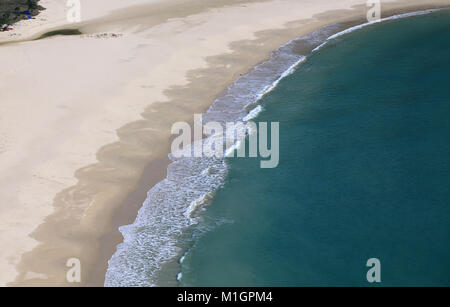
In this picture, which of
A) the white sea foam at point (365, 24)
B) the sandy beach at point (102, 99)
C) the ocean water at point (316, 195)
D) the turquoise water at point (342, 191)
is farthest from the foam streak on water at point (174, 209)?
the white sea foam at point (365, 24)

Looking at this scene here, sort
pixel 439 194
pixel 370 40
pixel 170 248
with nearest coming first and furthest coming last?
pixel 170 248
pixel 439 194
pixel 370 40

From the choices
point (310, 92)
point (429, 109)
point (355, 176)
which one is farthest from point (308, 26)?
point (355, 176)

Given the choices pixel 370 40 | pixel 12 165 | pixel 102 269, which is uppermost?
pixel 370 40

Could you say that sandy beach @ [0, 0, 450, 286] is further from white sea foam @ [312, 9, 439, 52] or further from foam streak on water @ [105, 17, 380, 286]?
white sea foam @ [312, 9, 439, 52]

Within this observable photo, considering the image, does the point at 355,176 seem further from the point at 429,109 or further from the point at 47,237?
the point at 47,237

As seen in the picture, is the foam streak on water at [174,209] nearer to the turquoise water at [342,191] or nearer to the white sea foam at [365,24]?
the turquoise water at [342,191]

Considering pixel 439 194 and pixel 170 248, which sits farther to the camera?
pixel 439 194

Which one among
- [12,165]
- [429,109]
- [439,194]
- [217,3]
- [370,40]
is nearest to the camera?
[439,194]

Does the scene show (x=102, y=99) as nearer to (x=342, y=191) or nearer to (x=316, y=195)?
(x=316, y=195)
